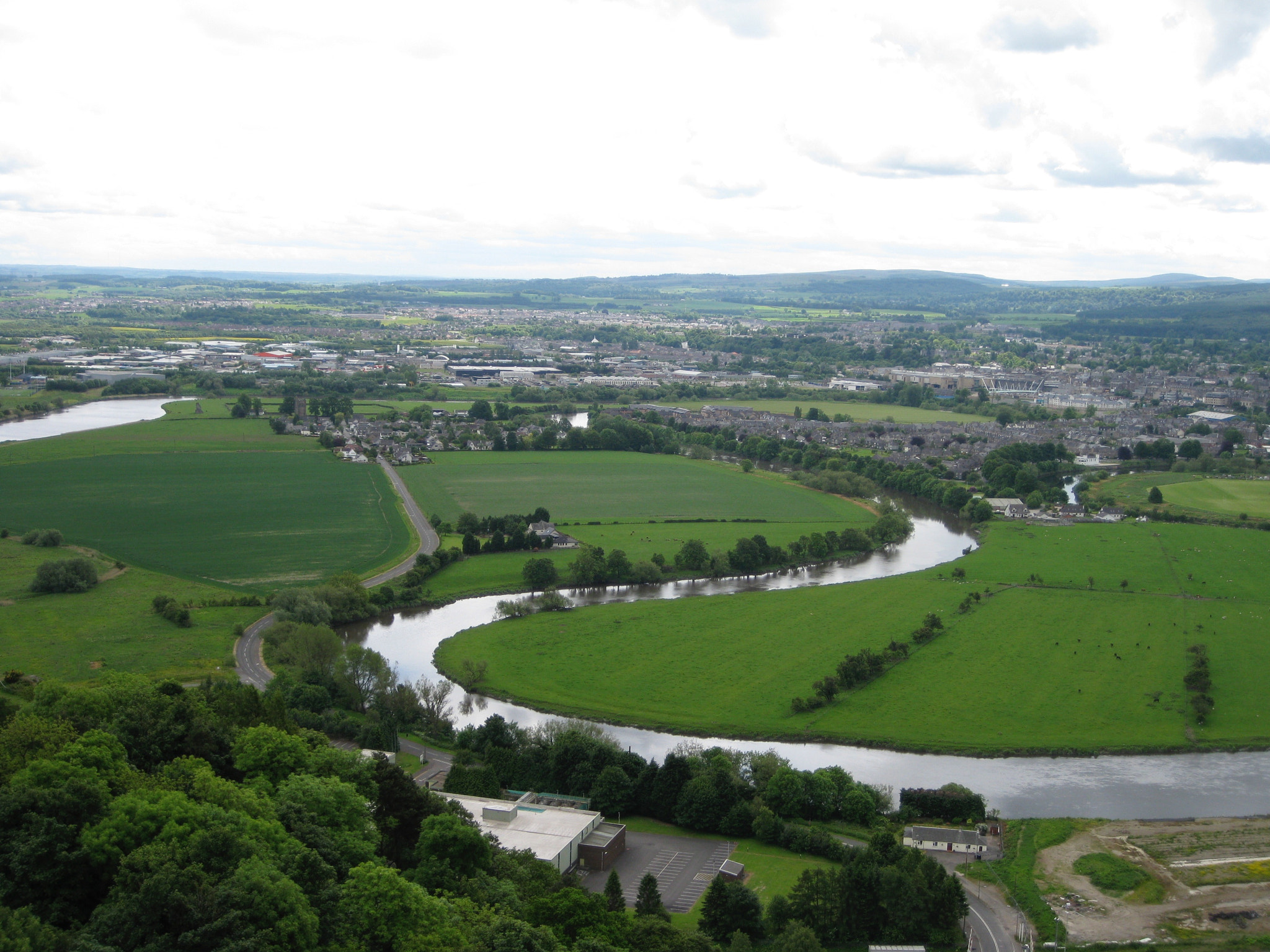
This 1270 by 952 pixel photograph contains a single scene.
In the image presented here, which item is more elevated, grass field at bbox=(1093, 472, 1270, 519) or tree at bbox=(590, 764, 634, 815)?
grass field at bbox=(1093, 472, 1270, 519)

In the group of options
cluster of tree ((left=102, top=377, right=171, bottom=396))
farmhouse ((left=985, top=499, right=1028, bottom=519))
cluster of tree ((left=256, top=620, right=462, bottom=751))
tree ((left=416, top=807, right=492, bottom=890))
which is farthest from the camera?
cluster of tree ((left=102, top=377, right=171, bottom=396))

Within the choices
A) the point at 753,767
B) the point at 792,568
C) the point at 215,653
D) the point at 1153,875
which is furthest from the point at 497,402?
the point at 1153,875

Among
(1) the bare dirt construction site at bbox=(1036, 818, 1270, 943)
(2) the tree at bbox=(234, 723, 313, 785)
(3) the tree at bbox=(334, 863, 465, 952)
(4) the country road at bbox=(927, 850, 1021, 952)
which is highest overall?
(2) the tree at bbox=(234, 723, 313, 785)

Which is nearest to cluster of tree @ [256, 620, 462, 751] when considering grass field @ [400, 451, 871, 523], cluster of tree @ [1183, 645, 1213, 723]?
grass field @ [400, 451, 871, 523]

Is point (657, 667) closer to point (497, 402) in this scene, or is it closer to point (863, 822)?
point (863, 822)

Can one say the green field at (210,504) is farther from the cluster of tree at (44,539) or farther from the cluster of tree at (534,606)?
the cluster of tree at (534,606)

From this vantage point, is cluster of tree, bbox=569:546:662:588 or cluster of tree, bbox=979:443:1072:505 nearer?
cluster of tree, bbox=569:546:662:588

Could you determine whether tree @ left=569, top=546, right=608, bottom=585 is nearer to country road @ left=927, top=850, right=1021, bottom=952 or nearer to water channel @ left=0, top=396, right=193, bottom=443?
country road @ left=927, top=850, right=1021, bottom=952

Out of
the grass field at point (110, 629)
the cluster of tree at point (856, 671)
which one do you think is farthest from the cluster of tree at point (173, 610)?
the cluster of tree at point (856, 671)
